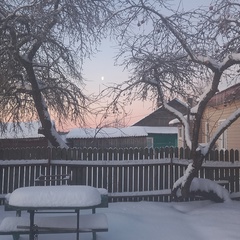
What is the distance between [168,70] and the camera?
353 inches

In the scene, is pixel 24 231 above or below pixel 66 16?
below

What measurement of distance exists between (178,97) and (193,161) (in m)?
2.41

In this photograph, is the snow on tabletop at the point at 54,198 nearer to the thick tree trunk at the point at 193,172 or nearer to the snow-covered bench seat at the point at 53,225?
the snow-covered bench seat at the point at 53,225

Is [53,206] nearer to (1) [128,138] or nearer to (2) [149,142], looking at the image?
(1) [128,138]

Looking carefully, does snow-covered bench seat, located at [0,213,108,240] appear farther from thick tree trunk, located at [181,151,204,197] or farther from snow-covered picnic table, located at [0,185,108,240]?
thick tree trunk, located at [181,151,204,197]

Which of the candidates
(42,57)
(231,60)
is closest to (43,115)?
(42,57)

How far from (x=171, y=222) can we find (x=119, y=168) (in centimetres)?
282

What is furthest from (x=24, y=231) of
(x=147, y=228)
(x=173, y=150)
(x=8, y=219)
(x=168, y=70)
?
(x=168, y=70)

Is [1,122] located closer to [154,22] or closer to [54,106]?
[54,106]

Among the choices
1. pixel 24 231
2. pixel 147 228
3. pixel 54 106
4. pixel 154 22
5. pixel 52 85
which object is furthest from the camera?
pixel 54 106

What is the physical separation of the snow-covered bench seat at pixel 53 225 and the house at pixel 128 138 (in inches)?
789

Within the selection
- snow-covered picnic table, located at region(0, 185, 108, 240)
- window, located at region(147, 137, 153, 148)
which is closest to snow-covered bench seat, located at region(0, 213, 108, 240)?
snow-covered picnic table, located at region(0, 185, 108, 240)

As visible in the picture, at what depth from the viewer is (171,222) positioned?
21.1ft

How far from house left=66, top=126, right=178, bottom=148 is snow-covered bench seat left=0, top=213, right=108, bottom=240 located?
20044 mm
